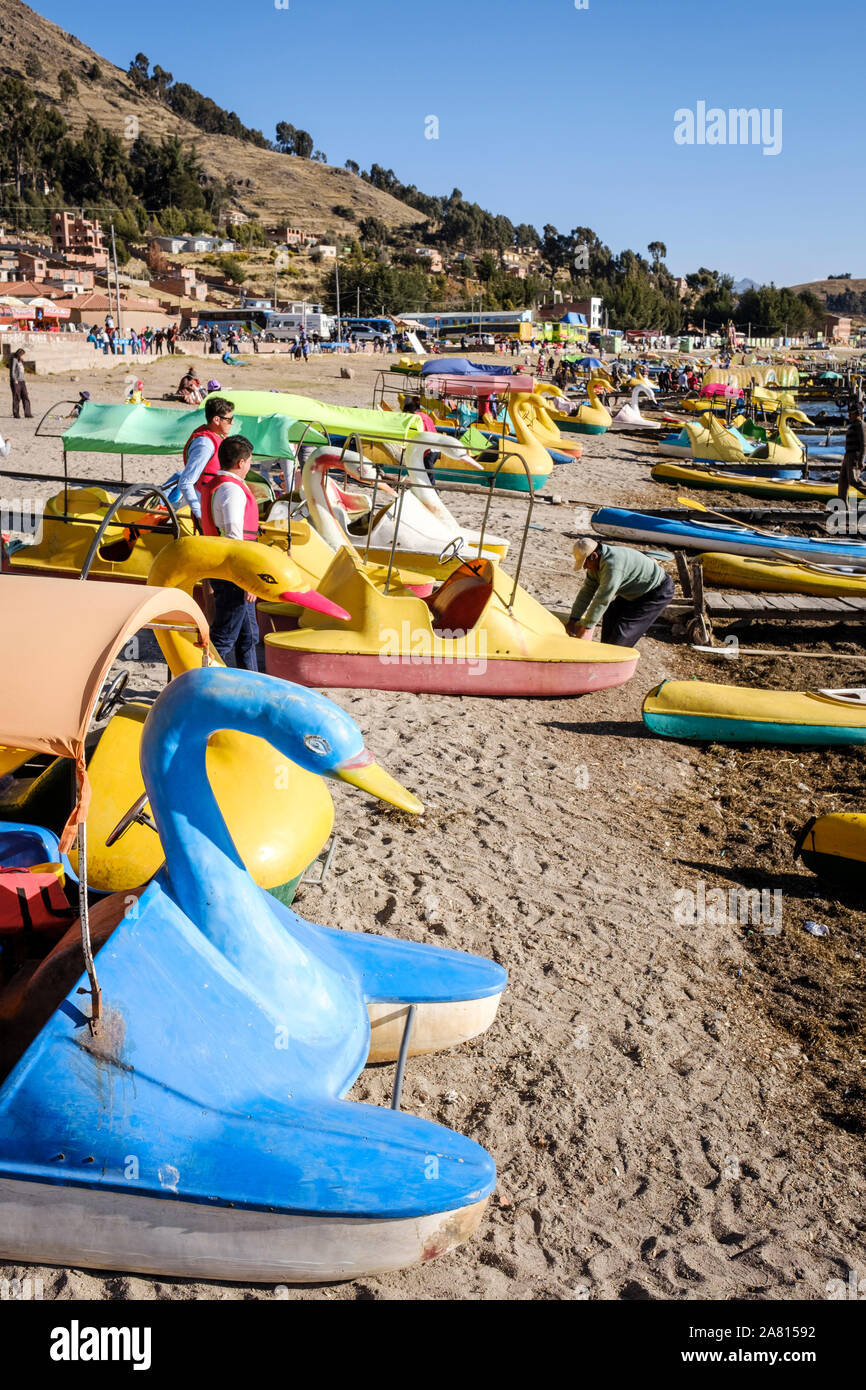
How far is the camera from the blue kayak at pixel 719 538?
13.6 m

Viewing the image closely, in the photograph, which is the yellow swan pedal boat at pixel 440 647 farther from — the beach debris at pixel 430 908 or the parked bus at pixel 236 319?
the parked bus at pixel 236 319

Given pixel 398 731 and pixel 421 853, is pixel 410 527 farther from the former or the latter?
pixel 421 853

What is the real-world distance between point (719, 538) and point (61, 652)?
12.9 m

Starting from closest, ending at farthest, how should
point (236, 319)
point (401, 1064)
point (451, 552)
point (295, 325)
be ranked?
point (401, 1064) → point (451, 552) → point (295, 325) → point (236, 319)

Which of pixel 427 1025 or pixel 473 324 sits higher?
pixel 473 324

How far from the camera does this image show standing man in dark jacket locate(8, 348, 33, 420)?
21.7 meters

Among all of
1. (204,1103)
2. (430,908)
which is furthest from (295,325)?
(204,1103)

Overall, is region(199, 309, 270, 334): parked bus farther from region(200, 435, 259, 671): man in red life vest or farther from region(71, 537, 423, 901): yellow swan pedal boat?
region(71, 537, 423, 901): yellow swan pedal boat

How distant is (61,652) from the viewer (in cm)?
301

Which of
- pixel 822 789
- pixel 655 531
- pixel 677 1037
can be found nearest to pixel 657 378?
pixel 655 531

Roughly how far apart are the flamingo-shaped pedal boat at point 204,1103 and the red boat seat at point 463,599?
16.5 feet

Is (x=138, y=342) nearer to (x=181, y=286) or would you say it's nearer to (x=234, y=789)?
(x=181, y=286)
